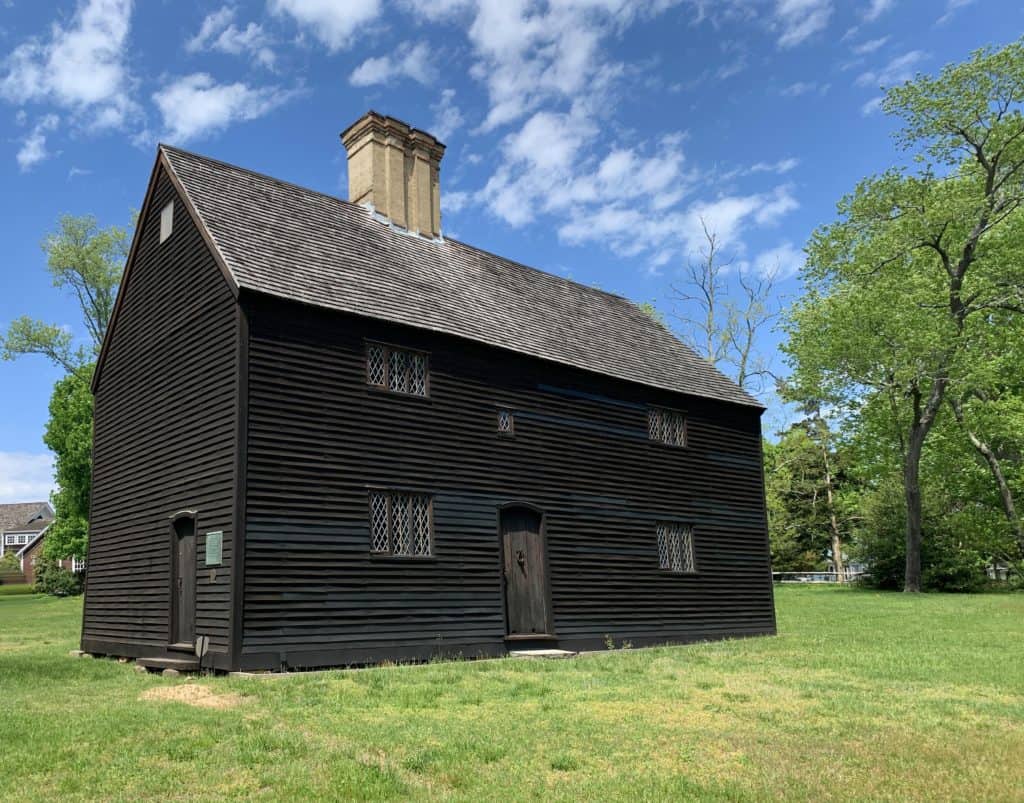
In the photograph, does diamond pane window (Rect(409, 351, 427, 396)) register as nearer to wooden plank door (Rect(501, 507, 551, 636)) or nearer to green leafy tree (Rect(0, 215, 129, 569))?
wooden plank door (Rect(501, 507, 551, 636))

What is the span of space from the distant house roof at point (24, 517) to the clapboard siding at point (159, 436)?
85.2 metres

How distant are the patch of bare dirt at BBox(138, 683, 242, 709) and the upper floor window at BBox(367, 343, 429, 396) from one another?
6.09 m

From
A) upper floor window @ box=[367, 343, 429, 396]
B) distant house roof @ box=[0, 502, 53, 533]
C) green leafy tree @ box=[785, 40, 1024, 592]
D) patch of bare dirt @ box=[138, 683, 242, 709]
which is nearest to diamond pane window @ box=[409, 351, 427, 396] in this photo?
upper floor window @ box=[367, 343, 429, 396]

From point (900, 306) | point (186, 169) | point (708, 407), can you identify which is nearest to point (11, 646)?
point (186, 169)

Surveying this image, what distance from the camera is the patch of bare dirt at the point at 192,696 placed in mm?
10695

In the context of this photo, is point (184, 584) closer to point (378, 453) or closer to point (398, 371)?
point (378, 453)

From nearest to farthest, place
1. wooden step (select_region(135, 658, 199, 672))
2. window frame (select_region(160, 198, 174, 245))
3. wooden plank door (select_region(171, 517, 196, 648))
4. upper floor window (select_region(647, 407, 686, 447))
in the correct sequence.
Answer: wooden step (select_region(135, 658, 199, 672)), wooden plank door (select_region(171, 517, 196, 648)), window frame (select_region(160, 198, 174, 245)), upper floor window (select_region(647, 407, 686, 447))

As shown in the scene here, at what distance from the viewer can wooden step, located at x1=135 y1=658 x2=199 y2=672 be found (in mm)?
14133

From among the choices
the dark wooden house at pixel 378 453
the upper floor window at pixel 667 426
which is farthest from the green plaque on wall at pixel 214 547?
the upper floor window at pixel 667 426

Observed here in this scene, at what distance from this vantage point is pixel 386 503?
1585cm

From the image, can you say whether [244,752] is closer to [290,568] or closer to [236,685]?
[236,685]

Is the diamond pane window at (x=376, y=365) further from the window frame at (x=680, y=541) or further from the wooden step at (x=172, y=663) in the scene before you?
the window frame at (x=680, y=541)

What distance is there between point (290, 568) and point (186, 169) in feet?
27.6

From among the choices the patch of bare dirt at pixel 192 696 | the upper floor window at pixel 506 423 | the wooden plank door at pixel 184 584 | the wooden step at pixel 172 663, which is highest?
the upper floor window at pixel 506 423
